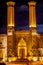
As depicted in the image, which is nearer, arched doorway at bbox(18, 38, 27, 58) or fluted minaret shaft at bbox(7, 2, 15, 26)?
arched doorway at bbox(18, 38, 27, 58)

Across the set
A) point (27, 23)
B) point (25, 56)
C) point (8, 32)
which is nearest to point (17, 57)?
point (25, 56)

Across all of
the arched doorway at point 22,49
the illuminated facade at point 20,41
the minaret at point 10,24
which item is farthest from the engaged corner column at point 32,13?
the arched doorway at point 22,49

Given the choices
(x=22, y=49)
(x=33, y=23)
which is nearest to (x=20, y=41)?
(x=22, y=49)

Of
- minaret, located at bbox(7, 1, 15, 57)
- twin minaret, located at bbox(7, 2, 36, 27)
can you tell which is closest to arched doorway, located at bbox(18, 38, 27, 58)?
A: minaret, located at bbox(7, 1, 15, 57)

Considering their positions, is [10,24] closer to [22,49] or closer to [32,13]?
[32,13]

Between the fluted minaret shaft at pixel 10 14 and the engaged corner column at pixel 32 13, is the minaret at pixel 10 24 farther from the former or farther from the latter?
the engaged corner column at pixel 32 13

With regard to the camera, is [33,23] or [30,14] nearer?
[33,23]

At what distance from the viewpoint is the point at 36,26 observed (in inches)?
619

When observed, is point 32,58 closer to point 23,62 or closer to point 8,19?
point 23,62

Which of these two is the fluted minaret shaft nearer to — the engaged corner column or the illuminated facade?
the illuminated facade

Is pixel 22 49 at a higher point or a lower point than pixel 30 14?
lower

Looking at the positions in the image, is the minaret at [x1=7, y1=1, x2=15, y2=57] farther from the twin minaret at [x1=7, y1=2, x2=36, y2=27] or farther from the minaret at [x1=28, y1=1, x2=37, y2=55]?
the minaret at [x1=28, y1=1, x2=37, y2=55]

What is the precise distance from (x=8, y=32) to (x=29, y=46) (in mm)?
1528

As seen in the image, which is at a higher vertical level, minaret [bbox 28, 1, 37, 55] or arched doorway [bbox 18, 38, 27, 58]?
minaret [bbox 28, 1, 37, 55]
